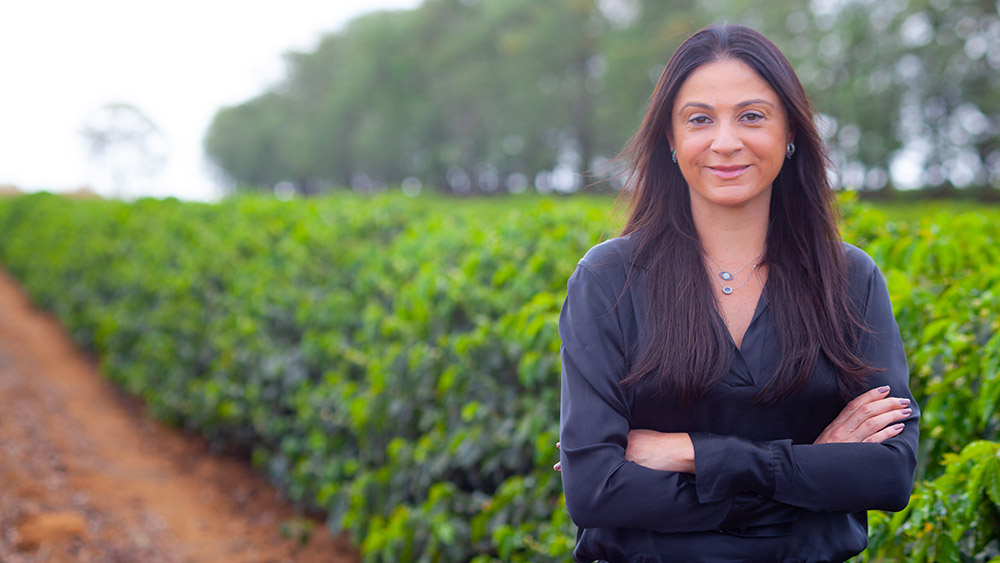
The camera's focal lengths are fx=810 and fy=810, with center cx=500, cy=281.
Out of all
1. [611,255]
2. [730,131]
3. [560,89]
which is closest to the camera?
[730,131]

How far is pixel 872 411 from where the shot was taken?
1.88 meters

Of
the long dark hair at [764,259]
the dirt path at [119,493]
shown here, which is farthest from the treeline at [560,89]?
the dirt path at [119,493]

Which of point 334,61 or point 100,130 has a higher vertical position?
point 334,61

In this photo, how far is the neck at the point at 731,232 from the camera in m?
2.01

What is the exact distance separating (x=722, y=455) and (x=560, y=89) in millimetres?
36108

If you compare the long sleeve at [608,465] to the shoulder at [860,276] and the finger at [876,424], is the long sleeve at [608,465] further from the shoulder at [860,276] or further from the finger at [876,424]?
the shoulder at [860,276]

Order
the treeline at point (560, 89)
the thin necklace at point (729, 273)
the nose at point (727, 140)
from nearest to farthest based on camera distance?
1. the nose at point (727, 140)
2. the thin necklace at point (729, 273)
3. the treeline at point (560, 89)

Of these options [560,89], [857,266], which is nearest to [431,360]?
[857,266]

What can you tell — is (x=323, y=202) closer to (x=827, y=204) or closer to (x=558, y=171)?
(x=827, y=204)

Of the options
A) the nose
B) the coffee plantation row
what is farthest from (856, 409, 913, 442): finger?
the nose

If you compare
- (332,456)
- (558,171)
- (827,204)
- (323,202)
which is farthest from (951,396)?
(558,171)

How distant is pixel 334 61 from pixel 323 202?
183ft

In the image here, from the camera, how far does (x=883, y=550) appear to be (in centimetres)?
236

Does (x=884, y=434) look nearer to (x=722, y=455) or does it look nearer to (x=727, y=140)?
(x=722, y=455)
